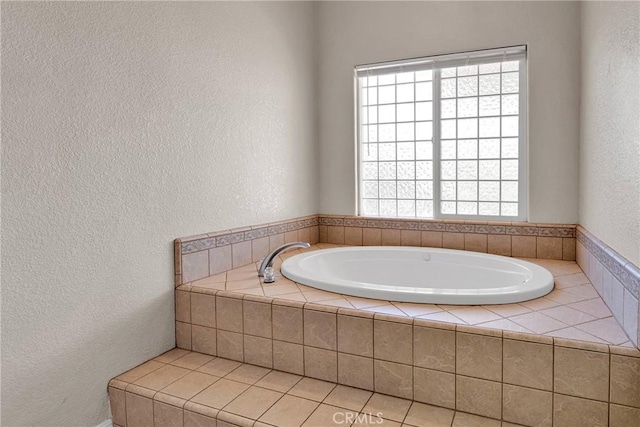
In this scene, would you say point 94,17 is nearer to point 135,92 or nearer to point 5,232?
point 135,92

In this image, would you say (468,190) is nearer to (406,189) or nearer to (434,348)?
(406,189)

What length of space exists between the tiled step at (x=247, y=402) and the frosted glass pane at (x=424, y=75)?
224cm

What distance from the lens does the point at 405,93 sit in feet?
9.92

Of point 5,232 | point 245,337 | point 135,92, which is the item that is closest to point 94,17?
point 135,92

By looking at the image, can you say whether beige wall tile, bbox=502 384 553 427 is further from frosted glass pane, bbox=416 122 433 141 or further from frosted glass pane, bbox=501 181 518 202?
frosted glass pane, bbox=416 122 433 141

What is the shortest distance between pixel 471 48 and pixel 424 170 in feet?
2.87

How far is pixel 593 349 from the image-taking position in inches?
50.6

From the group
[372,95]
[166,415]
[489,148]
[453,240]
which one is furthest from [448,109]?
[166,415]

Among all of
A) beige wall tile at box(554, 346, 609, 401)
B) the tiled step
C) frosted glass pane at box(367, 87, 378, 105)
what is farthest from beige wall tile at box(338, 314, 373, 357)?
frosted glass pane at box(367, 87, 378, 105)

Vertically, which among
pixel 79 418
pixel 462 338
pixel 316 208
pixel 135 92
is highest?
pixel 135 92

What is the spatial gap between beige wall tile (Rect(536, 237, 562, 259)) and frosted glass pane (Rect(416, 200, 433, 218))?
73 centimetres

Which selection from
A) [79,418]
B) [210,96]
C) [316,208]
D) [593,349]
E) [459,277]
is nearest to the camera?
[593,349]

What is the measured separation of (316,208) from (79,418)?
214 centimetres

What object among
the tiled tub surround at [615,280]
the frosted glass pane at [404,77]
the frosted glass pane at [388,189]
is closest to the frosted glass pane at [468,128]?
the frosted glass pane at [404,77]
